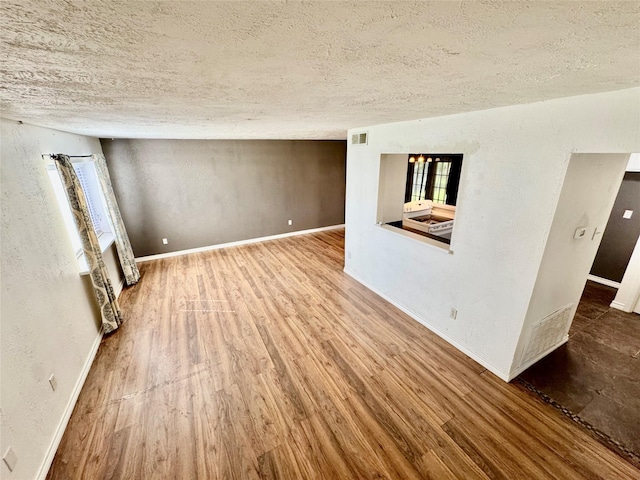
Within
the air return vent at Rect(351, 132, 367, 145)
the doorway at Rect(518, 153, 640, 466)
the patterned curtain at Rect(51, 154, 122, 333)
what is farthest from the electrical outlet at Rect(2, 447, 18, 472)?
the air return vent at Rect(351, 132, 367, 145)

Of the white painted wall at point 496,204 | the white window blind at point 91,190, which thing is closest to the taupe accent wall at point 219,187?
the white window blind at point 91,190

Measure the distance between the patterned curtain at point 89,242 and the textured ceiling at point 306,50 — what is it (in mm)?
1343

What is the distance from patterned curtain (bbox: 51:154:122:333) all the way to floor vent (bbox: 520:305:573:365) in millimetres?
4323

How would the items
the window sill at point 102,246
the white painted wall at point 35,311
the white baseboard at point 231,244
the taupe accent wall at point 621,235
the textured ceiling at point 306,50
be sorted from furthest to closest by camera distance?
the white baseboard at point 231,244, the taupe accent wall at point 621,235, the window sill at point 102,246, the white painted wall at point 35,311, the textured ceiling at point 306,50

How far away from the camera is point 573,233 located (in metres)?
2.11

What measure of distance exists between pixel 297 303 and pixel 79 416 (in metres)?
2.29

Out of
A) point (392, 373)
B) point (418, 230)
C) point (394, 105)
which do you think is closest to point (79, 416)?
point (392, 373)

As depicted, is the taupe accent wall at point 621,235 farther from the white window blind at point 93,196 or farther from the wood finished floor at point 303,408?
the white window blind at point 93,196

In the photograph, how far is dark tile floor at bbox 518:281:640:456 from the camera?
6.56 feet

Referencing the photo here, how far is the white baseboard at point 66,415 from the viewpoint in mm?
1721

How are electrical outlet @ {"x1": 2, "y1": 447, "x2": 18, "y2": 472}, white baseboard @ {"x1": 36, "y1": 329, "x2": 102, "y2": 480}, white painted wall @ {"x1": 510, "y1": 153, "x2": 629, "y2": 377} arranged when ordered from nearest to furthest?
1. electrical outlet @ {"x1": 2, "y1": 447, "x2": 18, "y2": 472}
2. white baseboard @ {"x1": 36, "y1": 329, "x2": 102, "y2": 480}
3. white painted wall @ {"x1": 510, "y1": 153, "x2": 629, "y2": 377}

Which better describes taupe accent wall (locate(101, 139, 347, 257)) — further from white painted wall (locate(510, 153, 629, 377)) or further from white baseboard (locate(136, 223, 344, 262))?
white painted wall (locate(510, 153, 629, 377))

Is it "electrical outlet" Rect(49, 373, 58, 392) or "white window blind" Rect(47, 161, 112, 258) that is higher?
"white window blind" Rect(47, 161, 112, 258)

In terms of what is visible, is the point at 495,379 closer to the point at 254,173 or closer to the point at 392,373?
the point at 392,373
